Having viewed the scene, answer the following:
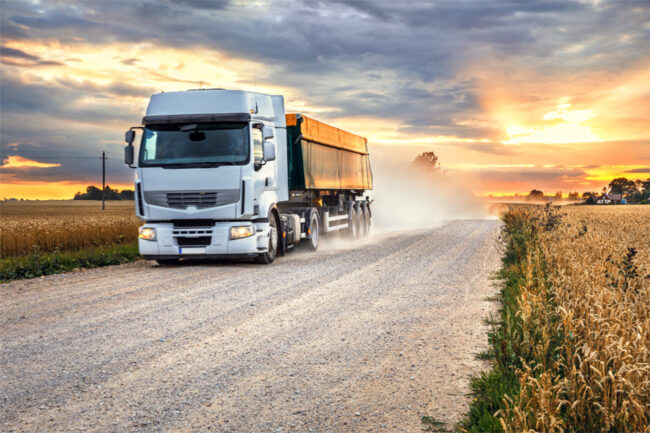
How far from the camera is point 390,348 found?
6.44m

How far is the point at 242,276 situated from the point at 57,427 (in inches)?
317

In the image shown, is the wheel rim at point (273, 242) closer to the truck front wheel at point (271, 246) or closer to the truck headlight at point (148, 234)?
the truck front wheel at point (271, 246)

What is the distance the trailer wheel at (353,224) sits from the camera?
2267 cm

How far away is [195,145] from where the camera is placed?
1384 centimetres

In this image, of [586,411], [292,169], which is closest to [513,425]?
[586,411]

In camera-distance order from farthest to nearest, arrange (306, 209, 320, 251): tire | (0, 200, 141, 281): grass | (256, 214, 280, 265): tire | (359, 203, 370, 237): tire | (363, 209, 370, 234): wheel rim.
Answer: (363, 209, 370, 234): wheel rim
(359, 203, 370, 237): tire
(306, 209, 320, 251): tire
(256, 214, 280, 265): tire
(0, 200, 141, 281): grass

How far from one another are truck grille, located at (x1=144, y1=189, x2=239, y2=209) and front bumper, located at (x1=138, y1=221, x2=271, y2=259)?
57cm

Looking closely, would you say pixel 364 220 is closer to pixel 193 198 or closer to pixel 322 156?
pixel 322 156

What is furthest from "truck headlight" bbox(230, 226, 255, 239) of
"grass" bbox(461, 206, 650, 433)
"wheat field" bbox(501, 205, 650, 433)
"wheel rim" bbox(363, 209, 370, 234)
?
"wheel rim" bbox(363, 209, 370, 234)

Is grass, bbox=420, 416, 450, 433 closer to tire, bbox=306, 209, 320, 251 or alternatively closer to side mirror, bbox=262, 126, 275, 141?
side mirror, bbox=262, 126, 275, 141

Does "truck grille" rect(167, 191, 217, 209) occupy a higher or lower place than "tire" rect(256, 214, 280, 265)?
higher

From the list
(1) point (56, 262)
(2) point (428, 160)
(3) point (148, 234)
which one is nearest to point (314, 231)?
(3) point (148, 234)

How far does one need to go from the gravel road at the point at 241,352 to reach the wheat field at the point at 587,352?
2.50 feet

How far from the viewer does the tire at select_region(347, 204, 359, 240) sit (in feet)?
74.4
